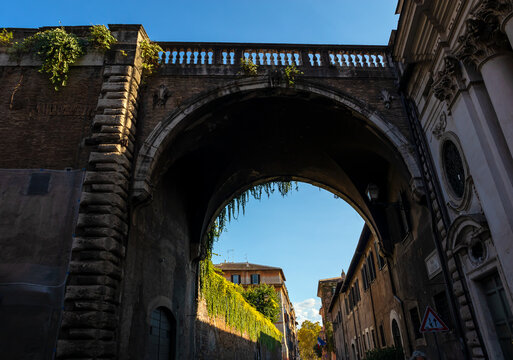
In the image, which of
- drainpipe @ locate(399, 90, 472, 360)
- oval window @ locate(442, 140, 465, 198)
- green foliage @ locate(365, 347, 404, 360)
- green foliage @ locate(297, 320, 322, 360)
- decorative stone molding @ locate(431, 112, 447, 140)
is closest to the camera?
oval window @ locate(442, 140, 465, 198)

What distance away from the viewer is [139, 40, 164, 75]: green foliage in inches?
361

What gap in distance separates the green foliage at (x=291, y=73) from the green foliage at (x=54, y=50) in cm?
512

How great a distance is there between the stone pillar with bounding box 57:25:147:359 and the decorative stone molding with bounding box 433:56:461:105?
6350mm

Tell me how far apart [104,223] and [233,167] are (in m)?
5.58

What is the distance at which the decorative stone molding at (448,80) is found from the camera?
603 cm

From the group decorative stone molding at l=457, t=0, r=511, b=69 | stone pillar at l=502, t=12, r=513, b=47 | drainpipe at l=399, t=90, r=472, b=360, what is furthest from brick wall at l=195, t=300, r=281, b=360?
stone pillar at l=502, t=12, r=513, b=47

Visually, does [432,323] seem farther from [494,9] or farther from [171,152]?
[171,152]

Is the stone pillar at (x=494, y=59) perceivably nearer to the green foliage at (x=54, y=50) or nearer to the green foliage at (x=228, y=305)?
the green foliage at (x=54, y=50)

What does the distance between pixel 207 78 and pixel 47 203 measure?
4.73 meters

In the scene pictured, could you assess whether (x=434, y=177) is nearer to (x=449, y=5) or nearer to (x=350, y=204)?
(x=449, y=5)

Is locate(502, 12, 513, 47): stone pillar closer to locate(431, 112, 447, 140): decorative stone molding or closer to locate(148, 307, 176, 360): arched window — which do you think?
locate(431, 112, 447, 140): decorative stone molding

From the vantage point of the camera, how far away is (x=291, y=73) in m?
9.40

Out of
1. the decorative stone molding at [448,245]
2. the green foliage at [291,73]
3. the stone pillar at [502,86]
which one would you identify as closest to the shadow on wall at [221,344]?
the decorative stone molding at [448,245]

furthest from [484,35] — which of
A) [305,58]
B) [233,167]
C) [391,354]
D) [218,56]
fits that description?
[391,354]
